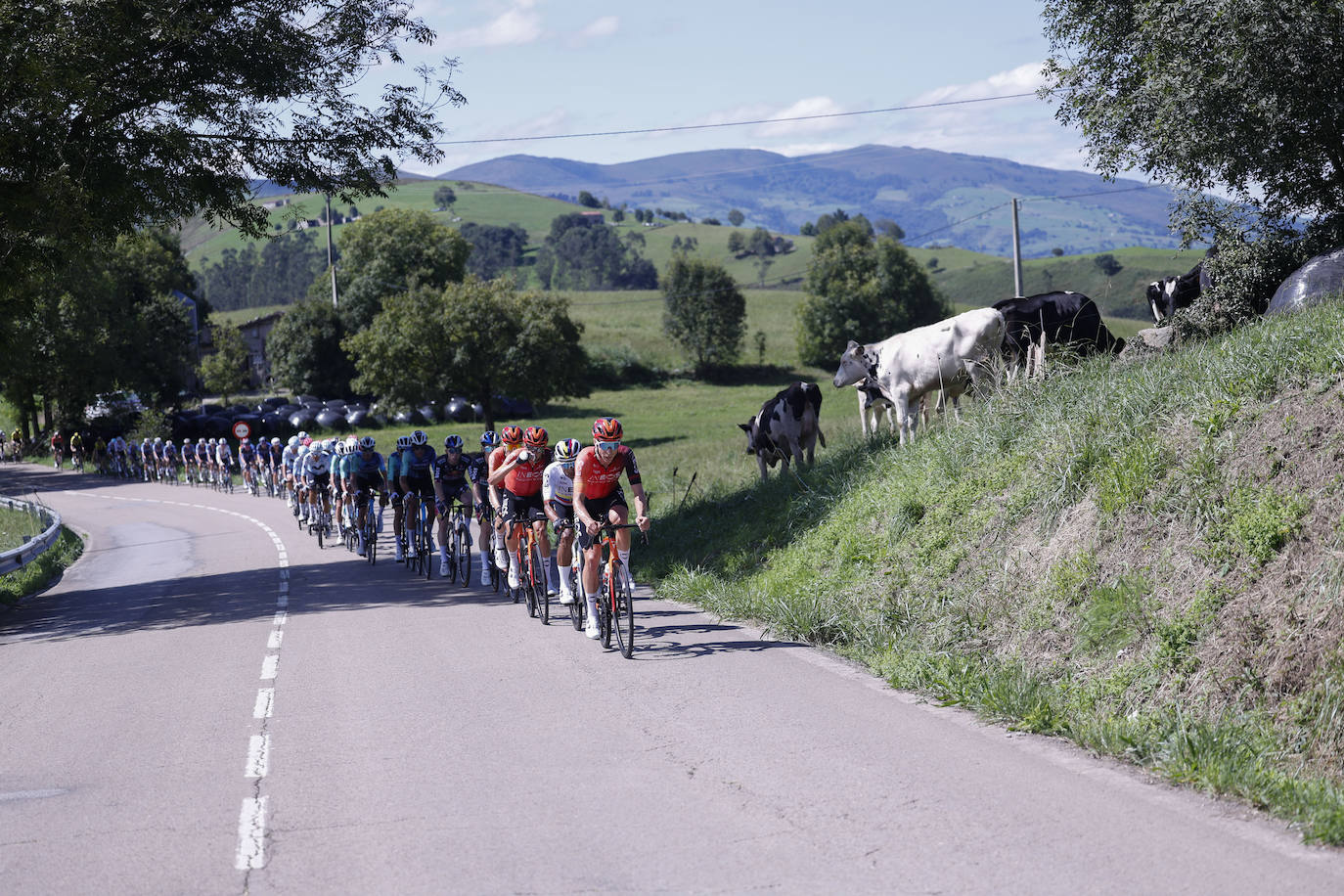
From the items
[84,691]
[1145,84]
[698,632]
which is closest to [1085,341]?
[1145,84]

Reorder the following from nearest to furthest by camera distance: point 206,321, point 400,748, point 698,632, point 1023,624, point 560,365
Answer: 1. point 400,748
2. point 1023,624
3. point 698,632
4. point 560,365
5. point 206,321

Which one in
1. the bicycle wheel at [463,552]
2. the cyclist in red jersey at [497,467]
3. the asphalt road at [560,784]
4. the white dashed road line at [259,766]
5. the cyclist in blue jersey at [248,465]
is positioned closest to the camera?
the asphalt road at [560,784]

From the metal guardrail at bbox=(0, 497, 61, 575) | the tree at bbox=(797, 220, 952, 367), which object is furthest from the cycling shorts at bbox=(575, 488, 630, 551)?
the tree at bbox=(797, 220, 952, 367)

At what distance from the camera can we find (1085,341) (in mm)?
15133

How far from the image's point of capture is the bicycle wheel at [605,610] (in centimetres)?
1034

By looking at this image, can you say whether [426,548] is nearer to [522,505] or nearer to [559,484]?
[522,505]

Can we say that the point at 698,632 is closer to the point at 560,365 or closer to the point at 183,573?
the point at 183,573

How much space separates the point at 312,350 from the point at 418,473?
65.1 metres

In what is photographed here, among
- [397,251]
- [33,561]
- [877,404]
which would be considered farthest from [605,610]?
[397,251]

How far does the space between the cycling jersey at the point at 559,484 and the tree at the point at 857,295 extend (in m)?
76.9

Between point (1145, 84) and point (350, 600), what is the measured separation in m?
12.3

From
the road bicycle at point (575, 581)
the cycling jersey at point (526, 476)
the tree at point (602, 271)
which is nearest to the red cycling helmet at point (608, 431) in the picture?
the road bicycle at point (575, 581)

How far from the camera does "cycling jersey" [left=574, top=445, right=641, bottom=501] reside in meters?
10.5

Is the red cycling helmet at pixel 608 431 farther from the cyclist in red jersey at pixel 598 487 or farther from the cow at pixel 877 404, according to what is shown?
the cow at pixel 877 404
